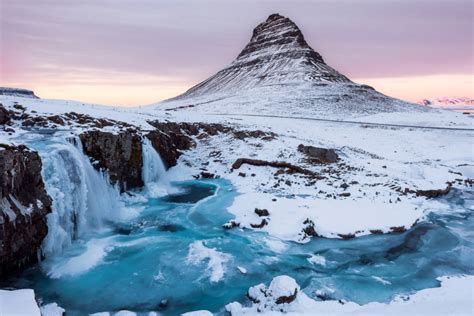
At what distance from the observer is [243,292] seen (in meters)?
11.3

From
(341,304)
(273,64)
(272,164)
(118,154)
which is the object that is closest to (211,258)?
(341,304)

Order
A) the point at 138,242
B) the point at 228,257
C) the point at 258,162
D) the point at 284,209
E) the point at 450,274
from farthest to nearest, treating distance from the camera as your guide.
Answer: the point at 258,162 < the point at 284,209 < the point at 138,242 < the point at 228,257 < the point at 450,274

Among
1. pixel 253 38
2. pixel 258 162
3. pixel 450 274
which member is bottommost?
pixel 450 274

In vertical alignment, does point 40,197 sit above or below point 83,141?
below

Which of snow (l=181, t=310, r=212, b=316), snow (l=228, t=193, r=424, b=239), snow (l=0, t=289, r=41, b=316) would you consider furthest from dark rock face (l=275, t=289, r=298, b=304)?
snow (l=0, t=289, r=41, b=316)

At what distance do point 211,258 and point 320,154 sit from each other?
56.8ft

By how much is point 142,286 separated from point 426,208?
15784 mm

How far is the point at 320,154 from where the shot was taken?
1129 inches

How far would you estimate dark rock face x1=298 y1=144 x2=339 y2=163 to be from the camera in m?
28.1

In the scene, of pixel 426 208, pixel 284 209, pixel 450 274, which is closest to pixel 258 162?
pixel 284 209

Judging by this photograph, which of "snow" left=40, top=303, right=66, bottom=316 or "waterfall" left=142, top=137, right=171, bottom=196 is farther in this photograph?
"waterfall" left=142, top=137, right=171, bottom=196

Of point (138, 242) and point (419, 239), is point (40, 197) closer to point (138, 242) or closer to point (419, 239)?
point (138, 242)

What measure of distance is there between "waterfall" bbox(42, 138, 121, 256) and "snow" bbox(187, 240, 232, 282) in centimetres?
499

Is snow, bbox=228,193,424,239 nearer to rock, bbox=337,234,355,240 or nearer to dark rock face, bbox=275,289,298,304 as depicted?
rock, bbox=337,234,355,240
